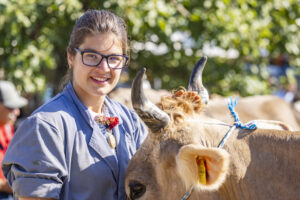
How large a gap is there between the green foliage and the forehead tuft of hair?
2.51m

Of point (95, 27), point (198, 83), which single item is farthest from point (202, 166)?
point (95, 27)

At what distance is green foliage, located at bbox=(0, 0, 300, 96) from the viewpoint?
568cm

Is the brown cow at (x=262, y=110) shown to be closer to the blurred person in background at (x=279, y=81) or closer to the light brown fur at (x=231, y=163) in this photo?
the blurred person in background at (x=279, y=81)

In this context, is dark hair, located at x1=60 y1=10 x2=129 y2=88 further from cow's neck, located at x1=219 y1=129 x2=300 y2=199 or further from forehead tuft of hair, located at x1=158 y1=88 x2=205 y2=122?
cow's neck, located at x1=219 y1=129 x2=300 y2=199

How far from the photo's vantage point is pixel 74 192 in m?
2.40

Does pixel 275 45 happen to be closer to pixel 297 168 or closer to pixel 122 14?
pixel 122 14

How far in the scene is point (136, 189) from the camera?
257cm

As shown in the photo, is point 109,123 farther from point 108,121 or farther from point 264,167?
point 264,167

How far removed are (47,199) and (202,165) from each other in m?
0.93

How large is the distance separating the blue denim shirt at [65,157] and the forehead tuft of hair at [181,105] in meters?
0.39

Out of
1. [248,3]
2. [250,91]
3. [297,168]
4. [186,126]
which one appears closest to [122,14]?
[248,3]

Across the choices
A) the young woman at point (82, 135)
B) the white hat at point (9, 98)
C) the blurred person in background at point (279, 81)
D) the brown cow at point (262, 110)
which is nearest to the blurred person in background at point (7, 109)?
the white hat at point (9, 98)

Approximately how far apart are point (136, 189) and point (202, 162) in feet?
1.59

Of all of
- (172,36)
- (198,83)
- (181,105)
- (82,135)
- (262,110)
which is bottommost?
(262,110)
